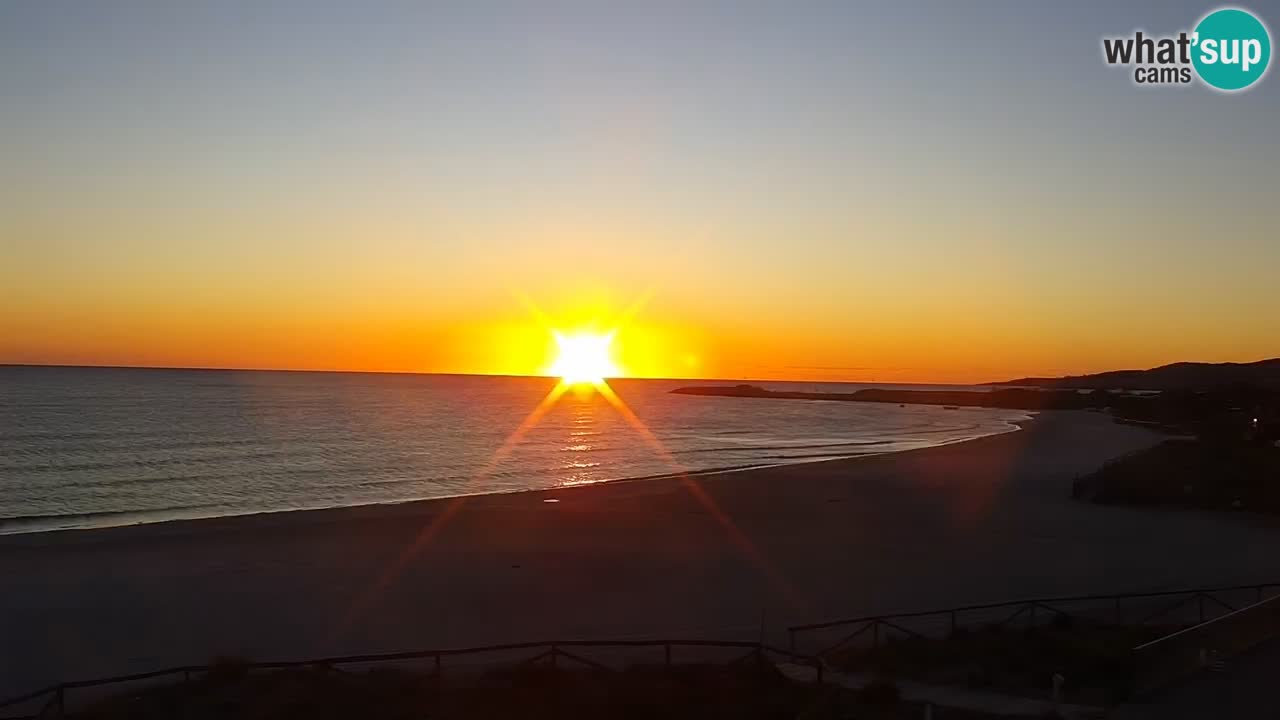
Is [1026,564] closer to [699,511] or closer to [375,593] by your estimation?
[699,511]

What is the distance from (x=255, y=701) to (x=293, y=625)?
7.39 meters

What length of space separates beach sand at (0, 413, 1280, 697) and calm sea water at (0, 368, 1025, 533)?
25.9 ft

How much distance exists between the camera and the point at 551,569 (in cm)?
2692

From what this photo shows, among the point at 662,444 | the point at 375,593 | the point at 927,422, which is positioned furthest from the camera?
the point at 927,422

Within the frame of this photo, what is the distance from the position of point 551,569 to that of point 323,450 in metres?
46.0

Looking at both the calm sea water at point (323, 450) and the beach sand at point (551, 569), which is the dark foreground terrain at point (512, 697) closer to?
the beach sand at point (551, 569)

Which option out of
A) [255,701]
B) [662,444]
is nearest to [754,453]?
[662,444]

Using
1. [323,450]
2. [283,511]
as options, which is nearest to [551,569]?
[283,511]

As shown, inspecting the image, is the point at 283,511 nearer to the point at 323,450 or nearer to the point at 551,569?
the point at 551,569

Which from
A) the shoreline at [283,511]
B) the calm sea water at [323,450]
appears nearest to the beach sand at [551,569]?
the shoreline at [283,511]

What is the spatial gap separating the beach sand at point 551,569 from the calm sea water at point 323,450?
7.89 meters

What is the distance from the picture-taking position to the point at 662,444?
3285 inches

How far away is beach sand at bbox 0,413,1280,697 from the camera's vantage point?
20359 millimetres

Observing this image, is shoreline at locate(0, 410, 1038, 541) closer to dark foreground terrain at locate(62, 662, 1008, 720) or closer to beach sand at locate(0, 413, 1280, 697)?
beach sand at locate(0, 413, 1280, 697)
